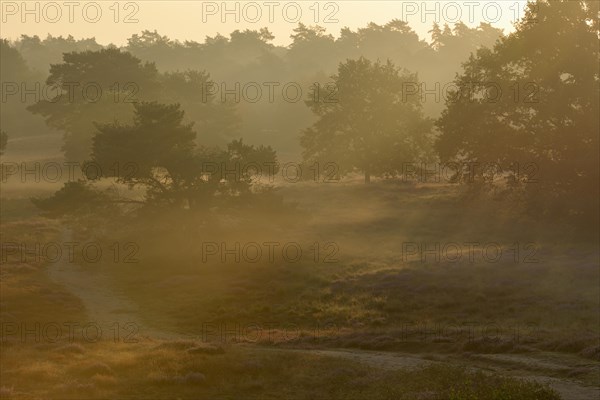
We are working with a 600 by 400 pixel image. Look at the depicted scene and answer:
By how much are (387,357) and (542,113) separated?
40840 millimetres

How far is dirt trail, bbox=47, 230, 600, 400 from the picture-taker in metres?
24.5

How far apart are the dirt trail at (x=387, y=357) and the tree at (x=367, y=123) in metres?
42.9

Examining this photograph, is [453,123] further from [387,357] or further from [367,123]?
[387,357]

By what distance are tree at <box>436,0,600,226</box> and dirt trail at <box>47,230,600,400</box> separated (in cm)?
3432

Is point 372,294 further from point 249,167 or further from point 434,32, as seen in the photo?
point 434,32

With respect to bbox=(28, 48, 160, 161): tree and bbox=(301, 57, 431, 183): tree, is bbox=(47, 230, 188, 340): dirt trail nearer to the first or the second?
bbox=(28, 48, 160, 161): tree

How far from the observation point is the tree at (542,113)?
61.5m

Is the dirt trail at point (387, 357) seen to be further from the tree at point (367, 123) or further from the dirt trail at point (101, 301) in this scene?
the tree at point (367, 123)

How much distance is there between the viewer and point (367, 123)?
89375 mm

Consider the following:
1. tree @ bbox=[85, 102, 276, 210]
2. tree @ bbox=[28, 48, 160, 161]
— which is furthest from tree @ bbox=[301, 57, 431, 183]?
tree @ bbox=[85, 102, 276, 210]

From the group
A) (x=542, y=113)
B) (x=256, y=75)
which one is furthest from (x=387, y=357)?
(x=256, y=75)

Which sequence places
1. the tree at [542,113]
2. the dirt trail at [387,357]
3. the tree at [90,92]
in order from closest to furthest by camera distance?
1. the dirt trail at [387,357]
2. the tree at [542,113]
3. the tree at [90,92]

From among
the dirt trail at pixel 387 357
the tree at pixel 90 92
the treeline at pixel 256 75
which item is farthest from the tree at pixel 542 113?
the tree at pixel 90 92

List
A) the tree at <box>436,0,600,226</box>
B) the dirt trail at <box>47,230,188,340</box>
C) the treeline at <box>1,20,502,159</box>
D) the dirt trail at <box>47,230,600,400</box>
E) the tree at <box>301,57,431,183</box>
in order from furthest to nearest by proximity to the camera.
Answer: the treeline at <box>1,20,502,159</box> → the tree at <box>301,57,431,183</box> → the tree at <box>436,0,600,226</box> → the dirt trail at <box>47,230,188,340</box> → the dirt trail at <box>47,230,600,400</box>
